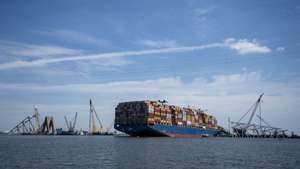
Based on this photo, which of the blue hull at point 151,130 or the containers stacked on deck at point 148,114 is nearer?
the blue hull at point 151,130

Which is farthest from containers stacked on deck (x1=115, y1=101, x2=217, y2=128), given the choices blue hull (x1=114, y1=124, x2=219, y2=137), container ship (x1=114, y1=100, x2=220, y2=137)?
blue hull (x1=114, y1=124, x2=219, y2=137)

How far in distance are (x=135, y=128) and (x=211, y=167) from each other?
104 m

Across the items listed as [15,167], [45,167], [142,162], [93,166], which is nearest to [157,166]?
[142,162]

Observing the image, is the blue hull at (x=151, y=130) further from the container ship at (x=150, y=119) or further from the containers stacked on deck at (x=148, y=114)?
the containers stacked on deck at (x=148, y=114)

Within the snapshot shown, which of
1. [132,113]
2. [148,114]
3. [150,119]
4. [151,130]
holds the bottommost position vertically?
[151,130]

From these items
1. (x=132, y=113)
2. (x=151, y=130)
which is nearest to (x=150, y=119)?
(x=151, y=130)

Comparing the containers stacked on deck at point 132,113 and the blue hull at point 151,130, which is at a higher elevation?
the containers stacked on deck at point 132,113

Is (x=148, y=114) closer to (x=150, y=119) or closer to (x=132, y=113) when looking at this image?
(x=150, y=119)

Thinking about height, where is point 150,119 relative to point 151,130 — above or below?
above

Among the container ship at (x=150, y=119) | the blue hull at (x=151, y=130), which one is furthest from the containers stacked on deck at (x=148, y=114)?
the blue hull at (x=151, y=130)

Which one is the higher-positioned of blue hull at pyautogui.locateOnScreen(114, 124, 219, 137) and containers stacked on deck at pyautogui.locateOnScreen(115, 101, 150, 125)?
containers stacked on deck at pyautogui.locateOnScreen(115, 101, 150, 125)

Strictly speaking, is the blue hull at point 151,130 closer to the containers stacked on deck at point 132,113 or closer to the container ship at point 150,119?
the container ship at point 150,119

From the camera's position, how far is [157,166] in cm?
4597

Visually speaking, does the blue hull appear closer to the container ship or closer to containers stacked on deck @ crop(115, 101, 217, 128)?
the container ship
